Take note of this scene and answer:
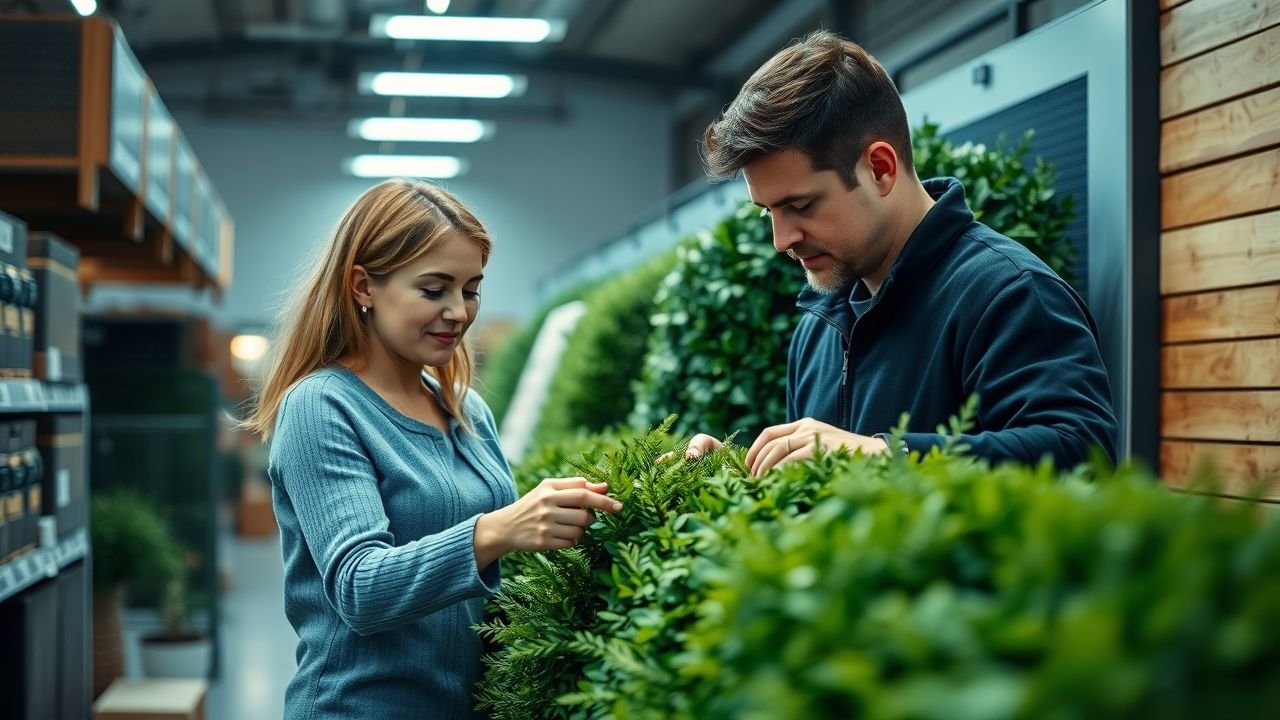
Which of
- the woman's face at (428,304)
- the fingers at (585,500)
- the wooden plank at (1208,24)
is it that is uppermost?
the wooden plank at (1208,24)

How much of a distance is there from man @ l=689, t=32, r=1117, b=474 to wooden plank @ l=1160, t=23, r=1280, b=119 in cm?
71

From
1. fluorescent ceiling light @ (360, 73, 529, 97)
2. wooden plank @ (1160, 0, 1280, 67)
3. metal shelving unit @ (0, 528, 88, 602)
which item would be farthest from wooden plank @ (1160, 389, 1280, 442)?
fluorescent ceiling light @ (360, 73, 529, 97)

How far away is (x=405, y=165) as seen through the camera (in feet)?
46.9

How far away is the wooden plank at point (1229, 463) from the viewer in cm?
226

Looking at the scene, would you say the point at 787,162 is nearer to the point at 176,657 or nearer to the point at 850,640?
the point at 850,640

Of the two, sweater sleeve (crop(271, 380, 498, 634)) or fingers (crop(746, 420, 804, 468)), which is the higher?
fingers (crop(746, 420, 804, 468))

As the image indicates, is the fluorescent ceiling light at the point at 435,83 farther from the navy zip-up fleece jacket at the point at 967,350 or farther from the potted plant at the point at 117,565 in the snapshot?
the navy zip-up fleece jacket at the point at 967,350

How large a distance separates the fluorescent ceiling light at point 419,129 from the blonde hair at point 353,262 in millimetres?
10745

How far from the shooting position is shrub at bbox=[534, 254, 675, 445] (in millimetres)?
5059

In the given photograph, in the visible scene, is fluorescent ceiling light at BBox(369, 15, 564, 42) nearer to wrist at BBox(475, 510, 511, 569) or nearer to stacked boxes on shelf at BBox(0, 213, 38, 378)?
stacked boxes on shelf at BBox(0, 213, 38, 378)

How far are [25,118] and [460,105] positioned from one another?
39.9ft

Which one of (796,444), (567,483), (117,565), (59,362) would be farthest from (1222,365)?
(117,565)

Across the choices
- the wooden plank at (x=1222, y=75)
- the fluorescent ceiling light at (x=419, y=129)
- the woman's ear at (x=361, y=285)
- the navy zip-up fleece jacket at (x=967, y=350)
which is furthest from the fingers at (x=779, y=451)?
the fluorescent ceiling light at (x=419, y=129)

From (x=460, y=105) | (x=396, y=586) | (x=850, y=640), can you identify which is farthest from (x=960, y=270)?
(x=460, y=105)
